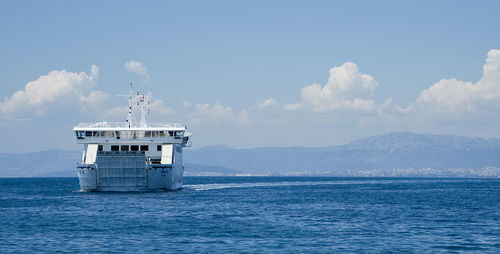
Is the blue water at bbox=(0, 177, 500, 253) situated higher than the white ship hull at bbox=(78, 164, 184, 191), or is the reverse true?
the white ship hull at bbox=(78, 164, 184, 191)

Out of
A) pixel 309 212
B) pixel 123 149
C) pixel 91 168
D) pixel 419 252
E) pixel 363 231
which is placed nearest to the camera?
pixel 419 252

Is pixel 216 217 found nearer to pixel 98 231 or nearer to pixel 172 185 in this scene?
pixel 98 231

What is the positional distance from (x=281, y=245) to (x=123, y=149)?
175ft

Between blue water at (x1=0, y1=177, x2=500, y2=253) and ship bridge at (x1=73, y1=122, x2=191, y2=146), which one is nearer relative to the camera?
blue water at (x1=0, y1=177, x2=500, y2=253)

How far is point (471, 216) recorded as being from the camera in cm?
5534

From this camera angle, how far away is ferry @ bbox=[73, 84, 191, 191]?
80250mm

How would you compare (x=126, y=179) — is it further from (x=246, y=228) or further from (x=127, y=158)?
(x=246, y=228)

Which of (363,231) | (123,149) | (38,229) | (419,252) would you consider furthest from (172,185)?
(419,252)

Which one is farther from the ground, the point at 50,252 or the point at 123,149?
the point at 123,149

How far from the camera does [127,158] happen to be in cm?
7944

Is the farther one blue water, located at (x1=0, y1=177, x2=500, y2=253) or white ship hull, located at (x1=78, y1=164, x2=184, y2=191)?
white ship hull, located at (x1=78, y1=164, x2=184, y2=191)

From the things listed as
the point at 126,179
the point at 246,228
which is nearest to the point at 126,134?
the point at 126,179

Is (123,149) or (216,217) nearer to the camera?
(216,217)

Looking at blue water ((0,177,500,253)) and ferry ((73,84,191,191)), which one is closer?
blue water ((0,177,500,253))
